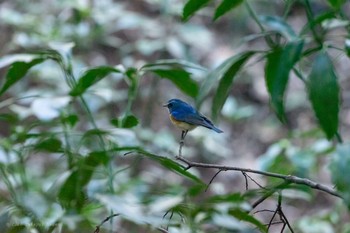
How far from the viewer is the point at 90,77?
4.53 feet

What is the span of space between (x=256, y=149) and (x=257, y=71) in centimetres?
62

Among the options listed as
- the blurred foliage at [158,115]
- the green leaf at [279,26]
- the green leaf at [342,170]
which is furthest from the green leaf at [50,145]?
the green leaf at [342,170]

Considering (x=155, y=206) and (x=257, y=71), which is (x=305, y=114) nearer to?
(x=257, y=71)

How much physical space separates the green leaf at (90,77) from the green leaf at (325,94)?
43 centimetres

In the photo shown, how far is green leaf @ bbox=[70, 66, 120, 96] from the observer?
137cm


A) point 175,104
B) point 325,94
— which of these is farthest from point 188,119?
point 325,94

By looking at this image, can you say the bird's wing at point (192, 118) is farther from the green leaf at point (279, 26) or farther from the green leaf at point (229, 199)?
the green leaf at point (229, 199)

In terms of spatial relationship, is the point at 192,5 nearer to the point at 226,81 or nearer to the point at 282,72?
the point at 226,81

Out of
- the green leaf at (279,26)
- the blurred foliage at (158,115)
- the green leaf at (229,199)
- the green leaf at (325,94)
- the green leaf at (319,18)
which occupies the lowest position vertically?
the blurred foliage at (158,115)

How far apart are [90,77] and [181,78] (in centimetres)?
17

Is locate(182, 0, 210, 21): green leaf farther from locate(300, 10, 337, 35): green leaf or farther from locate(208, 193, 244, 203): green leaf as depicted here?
locate(208, 193, 244, 203): green leaf

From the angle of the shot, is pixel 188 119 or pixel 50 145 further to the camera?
pixel 188 119

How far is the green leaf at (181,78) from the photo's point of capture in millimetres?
1435

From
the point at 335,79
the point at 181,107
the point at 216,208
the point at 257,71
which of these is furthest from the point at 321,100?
the point at 257,71
